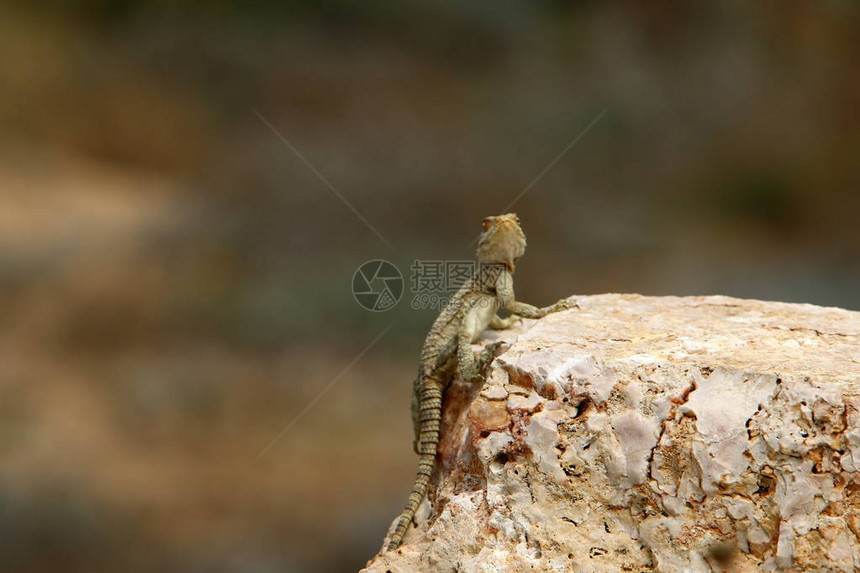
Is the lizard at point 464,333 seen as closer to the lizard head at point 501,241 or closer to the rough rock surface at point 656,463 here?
the lizard head at point 501,241

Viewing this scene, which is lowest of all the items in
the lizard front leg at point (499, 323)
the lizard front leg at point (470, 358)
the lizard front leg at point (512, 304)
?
the lizard front leg at point (470, 358)

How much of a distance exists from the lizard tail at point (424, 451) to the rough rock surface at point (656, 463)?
0.12 metres

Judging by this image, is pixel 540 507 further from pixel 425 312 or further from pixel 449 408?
pixel 425 312

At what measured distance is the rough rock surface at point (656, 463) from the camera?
10.2 feet

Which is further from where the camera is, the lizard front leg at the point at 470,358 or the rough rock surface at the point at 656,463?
the lizard front leg at the point at 470,358

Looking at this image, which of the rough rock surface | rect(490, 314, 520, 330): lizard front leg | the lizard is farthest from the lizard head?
the rough rock surface

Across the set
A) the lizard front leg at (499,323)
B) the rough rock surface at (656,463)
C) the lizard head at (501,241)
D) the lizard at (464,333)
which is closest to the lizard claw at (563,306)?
the lizard at (464,333)

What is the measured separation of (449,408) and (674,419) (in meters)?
1.48

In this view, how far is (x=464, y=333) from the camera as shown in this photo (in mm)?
4520

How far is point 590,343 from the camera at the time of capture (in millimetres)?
4008

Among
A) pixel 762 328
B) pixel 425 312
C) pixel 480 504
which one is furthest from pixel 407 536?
pixel 425 312

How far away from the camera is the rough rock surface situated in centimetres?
312

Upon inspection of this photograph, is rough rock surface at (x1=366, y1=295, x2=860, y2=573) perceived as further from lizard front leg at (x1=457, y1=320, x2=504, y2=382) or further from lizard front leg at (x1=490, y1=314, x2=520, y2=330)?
lizard front leg at (x1=490, y1=314, x2=520, y2=330)

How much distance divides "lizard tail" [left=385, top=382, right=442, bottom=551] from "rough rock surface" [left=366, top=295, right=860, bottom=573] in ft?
0.40
